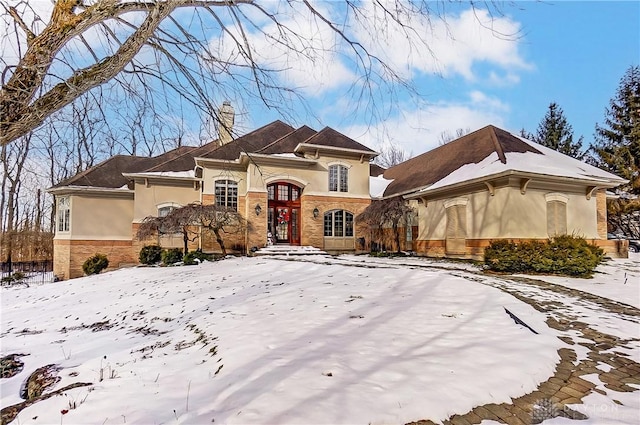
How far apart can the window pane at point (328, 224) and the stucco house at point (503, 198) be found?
4282 millimetres

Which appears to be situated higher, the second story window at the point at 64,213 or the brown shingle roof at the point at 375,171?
the brown shingle roof at the point at 375,171

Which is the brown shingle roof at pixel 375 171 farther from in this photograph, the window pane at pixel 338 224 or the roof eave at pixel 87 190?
the roof eave at pixel 87 190

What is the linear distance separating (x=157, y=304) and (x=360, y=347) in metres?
6.26

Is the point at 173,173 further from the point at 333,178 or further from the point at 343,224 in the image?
the point at 343,224

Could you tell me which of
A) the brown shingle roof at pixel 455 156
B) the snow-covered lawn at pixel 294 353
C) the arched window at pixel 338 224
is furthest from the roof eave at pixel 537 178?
the snow-covered lawn at pixel 294 353

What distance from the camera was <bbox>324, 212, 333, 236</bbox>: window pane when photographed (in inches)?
792

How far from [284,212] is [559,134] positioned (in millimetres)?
26611

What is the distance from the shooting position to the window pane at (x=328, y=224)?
20109mm

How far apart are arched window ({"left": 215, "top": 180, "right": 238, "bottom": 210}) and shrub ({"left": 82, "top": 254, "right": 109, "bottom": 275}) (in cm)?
676

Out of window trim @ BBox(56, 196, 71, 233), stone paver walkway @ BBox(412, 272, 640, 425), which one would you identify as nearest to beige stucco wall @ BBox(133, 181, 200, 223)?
window trim @ BBox(56, 196, 71, 233)

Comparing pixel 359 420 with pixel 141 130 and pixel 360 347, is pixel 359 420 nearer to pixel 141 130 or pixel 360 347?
pixel 360 347

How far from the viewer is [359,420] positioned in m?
2.92

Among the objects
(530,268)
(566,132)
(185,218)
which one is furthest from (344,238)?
(566,132)

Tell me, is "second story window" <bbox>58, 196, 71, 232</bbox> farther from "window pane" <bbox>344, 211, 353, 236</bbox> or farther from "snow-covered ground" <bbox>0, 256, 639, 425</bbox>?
"window pane" <bbox>344, 211, 353, 236</bbox>
